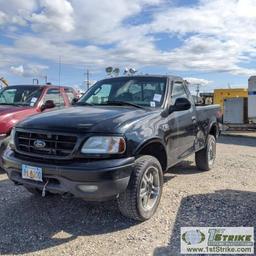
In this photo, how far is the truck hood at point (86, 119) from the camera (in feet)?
14.5

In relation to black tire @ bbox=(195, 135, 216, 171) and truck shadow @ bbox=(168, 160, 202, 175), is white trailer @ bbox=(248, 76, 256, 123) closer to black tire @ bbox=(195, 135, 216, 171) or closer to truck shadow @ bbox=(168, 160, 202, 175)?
truck shadow @ bbox=(168, 160, 202, 175)

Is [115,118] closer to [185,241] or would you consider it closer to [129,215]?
[129,215]

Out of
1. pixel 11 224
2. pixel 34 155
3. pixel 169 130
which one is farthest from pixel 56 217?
pixel 169 130

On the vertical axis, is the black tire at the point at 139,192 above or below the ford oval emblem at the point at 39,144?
below

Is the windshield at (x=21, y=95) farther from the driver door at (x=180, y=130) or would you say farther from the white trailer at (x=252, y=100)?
the white trailer at (x=252, y=100)

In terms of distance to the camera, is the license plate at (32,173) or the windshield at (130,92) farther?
→ the windshield at (130,92)

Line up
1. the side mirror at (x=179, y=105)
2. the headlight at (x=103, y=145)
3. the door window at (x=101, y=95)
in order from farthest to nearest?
1. the door window at (x=101, y=95)
2. the side mirror at (x=179, y=105)
3. the headlight at (x=103, y=145)

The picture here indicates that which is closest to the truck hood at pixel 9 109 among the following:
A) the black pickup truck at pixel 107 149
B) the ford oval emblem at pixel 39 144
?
the black pickup truck at pixel 107 149

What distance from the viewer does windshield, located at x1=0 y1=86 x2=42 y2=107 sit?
862 cm

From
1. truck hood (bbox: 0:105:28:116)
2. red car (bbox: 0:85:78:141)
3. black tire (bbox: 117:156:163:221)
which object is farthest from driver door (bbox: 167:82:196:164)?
truck hood (bbox: 0:105:28:116)

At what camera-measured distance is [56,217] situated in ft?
16.6

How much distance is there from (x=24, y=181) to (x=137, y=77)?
8.56 ft

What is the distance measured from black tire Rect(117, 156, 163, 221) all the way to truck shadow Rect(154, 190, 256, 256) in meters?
0.42

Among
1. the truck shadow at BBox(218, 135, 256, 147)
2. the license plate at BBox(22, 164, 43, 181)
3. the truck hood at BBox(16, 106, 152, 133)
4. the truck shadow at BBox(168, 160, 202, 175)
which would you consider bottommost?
the truck shadow at BBox(218, 135, 256, 147)
